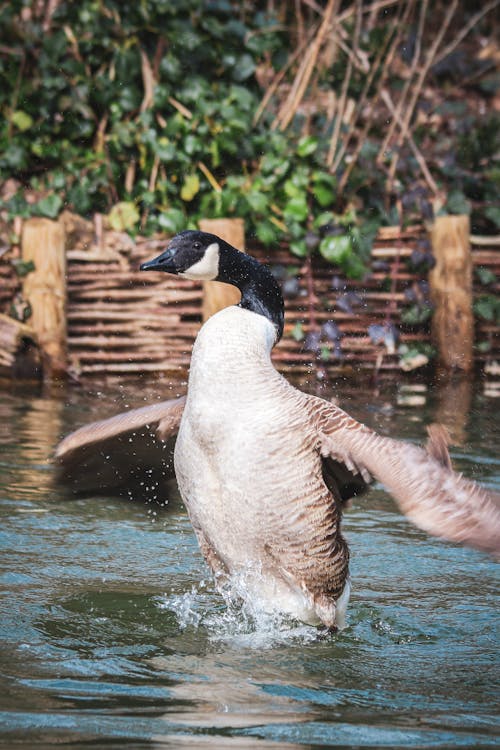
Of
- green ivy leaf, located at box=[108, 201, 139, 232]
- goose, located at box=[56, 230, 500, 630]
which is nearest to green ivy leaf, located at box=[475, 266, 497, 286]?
green ivy leaf, located at box=[108, 201, 139, 232]

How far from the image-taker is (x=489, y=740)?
3945mm

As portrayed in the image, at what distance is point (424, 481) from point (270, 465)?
66 centimetres

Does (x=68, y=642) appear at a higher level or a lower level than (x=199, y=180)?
lower

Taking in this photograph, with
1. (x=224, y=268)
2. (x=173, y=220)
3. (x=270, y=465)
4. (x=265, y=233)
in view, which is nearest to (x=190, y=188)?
(x=173, y=220)

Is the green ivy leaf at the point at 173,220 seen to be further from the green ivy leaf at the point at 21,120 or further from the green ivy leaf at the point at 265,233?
the green ivy leaf at the point at 21,120

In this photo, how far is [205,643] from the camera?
5168 mm

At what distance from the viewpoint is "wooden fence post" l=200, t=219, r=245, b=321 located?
11109mm

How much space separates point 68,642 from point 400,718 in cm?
154

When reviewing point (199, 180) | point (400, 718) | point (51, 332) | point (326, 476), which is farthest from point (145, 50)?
point (400, 718)

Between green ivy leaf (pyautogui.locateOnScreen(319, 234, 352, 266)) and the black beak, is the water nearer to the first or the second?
the black beak

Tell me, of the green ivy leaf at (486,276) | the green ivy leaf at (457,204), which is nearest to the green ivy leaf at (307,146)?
the green ivy leaf at (457,204)

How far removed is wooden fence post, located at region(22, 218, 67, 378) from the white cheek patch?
588 cm

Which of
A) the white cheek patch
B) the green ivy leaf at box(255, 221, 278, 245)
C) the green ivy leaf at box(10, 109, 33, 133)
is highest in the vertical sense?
the green ivy leaf at box(10, 109, 33, 133)

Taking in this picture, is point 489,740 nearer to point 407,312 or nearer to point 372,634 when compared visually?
point 372,634
